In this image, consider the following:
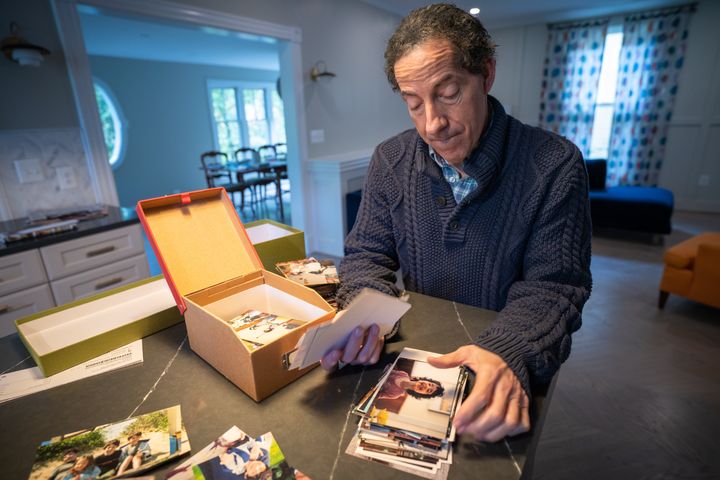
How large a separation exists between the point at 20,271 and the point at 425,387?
2.17 m

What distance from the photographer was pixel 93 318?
35.9 inches

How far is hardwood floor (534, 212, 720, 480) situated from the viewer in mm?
1563

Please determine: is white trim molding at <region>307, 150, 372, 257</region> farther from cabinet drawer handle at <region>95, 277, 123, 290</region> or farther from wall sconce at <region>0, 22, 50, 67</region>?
wall sconce at <region>0, 22, 50, 67</region>

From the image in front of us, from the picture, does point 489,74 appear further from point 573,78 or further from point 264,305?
point 573,78

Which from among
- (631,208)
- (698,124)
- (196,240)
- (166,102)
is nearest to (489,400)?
(196,240)

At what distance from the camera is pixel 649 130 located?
5.08 meters

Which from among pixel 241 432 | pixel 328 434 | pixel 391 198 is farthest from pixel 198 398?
pixel 391 198

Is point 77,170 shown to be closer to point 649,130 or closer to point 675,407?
point 675,407

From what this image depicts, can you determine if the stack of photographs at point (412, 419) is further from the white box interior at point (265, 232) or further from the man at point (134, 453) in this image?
the white box interior at point (265, 232)

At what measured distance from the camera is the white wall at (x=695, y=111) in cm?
466

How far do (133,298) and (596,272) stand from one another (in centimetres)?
366

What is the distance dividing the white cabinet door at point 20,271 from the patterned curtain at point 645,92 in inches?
253

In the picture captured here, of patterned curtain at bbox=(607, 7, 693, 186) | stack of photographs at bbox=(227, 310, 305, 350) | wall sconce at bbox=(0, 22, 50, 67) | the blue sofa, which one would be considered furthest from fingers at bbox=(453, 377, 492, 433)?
patterned curtain at bbox=(607, 7, 693, 186)

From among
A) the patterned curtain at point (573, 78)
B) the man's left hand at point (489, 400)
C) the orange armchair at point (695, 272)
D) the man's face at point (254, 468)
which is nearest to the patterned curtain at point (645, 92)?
the patterned curtain at point (573, 78)
